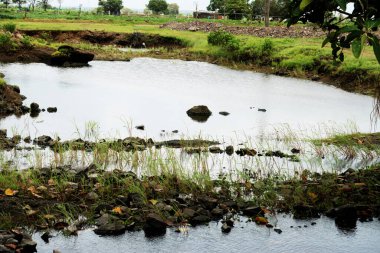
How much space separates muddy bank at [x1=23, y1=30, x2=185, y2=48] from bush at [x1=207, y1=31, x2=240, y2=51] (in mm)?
7260

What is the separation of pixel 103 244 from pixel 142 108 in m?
15.1

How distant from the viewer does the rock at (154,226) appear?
10.8 m

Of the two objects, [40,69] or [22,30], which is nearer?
[40,69]

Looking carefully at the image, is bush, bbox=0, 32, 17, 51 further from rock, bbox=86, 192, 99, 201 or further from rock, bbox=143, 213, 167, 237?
rock, bbox=143, 213, 167, 237

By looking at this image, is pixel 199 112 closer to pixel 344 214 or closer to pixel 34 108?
pixel 34 108

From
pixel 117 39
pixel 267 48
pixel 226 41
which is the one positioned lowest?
pixel 117 39


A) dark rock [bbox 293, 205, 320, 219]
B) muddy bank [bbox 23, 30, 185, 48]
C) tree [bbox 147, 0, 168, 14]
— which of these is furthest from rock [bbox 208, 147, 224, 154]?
tree [bbox 147, 0, 168, 14]

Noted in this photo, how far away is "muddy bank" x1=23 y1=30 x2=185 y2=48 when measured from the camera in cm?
5725

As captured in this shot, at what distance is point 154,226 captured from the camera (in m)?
10.8

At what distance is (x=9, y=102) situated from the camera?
2425cm

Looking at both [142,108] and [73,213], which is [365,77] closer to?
[142,108]

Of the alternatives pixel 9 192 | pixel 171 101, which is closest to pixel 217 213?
pixel 9 192

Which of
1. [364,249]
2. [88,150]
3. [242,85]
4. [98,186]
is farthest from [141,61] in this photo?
[364,249]

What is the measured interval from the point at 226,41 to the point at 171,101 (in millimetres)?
22089
